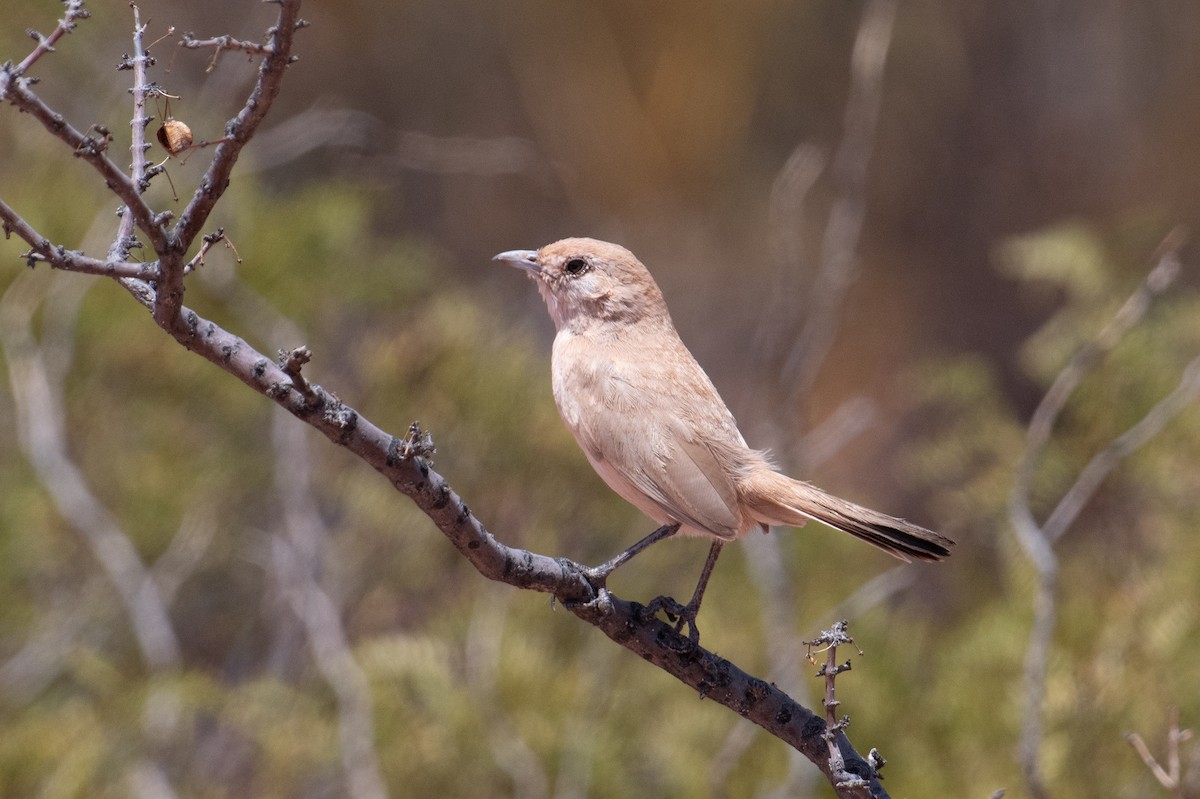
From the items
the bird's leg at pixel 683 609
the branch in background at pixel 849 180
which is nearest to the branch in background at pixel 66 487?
the branch in background at pixel 849 180

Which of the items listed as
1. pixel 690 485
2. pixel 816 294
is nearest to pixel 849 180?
pixel 816 294

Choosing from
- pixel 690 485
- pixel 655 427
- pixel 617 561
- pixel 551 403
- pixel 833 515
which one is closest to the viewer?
pixel 617 561

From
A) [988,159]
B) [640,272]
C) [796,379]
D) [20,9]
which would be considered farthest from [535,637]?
[988,159]

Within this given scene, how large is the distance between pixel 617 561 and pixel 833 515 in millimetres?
520

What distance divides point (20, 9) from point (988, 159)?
6305 millimetres

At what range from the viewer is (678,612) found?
279cm

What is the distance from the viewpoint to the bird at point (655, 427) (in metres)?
2.92

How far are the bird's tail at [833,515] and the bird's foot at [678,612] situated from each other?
393 mm

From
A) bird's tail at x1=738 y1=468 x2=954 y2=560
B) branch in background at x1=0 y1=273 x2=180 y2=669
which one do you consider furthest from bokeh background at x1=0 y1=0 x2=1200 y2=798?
bird's tail at x1=738 y1=468 x2=954 y2=560

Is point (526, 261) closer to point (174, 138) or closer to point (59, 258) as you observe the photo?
point (174, 138)

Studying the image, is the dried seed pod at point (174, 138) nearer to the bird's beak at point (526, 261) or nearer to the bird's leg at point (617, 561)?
the bird's leg at point (617, 561)

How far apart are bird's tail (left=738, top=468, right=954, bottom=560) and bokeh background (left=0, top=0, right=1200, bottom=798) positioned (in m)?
1.20

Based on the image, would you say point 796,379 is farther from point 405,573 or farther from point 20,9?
point 20,9

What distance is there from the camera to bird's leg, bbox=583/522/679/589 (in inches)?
98.7
